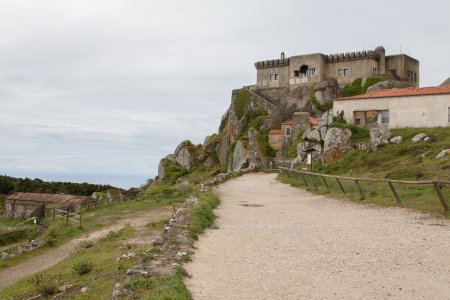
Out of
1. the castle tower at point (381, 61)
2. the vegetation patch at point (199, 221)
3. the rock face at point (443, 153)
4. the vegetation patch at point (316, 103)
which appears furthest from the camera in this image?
the castle tower at point (381, 61)

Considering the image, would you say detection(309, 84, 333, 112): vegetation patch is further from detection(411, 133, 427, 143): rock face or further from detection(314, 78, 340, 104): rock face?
detection(411, 133, 427, 143): rock face

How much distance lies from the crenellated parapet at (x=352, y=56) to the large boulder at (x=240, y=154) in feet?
48.9

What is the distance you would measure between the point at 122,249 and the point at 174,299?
28.5ft

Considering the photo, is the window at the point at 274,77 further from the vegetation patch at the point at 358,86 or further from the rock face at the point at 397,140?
the rock face at the point at 397,140

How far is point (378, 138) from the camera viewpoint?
31641 mm

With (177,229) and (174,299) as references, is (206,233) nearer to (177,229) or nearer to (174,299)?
(177,229)

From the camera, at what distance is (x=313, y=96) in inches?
2109

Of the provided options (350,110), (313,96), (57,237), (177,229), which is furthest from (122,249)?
(313,96)

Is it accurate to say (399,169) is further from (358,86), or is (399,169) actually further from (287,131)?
(358,86)

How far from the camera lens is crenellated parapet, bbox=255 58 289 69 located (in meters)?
59.4

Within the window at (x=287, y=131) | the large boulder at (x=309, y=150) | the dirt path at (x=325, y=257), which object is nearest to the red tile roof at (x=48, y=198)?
the window at (x=287, y=131)

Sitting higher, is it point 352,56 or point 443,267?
point 352,56

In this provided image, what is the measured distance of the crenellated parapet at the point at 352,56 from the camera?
52500mm

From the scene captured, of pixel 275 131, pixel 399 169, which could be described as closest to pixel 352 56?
pixel 275 131
